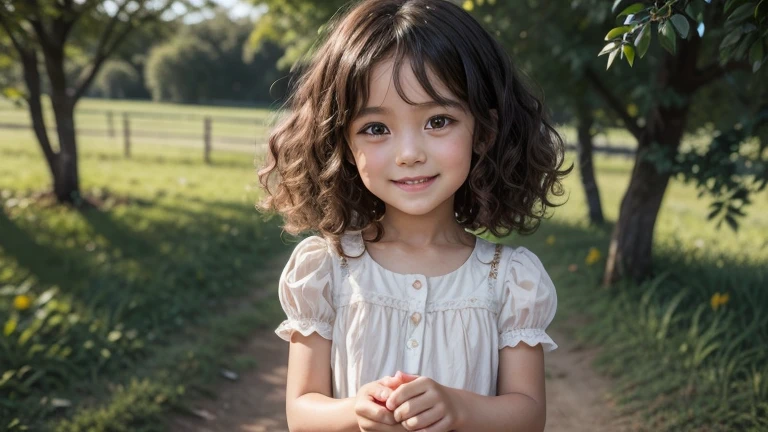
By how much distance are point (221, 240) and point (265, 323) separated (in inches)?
67.2

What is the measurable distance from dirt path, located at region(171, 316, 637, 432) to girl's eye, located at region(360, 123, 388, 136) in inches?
77.5

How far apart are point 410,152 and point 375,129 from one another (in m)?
0.13

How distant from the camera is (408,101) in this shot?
1658mm

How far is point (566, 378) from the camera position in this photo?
386 cm

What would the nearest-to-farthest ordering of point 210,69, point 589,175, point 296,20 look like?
point 589,175
point 296,20
point 210,69

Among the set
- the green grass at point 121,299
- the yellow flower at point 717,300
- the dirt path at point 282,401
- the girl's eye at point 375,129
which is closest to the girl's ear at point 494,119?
the girl's eye at point 375,129

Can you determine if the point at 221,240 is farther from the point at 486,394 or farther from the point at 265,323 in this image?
the point at 486,394

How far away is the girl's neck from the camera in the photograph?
1907 millimetres

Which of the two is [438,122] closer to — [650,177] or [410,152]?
[410,152]

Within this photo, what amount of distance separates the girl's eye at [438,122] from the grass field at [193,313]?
71cm

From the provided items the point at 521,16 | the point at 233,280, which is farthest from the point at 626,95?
the point at 233,280

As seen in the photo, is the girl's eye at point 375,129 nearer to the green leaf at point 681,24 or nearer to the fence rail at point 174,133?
the green leaf at point 681,24

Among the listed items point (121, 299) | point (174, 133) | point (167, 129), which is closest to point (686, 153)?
point (121, 299)

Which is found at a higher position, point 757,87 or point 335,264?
point 757,87
